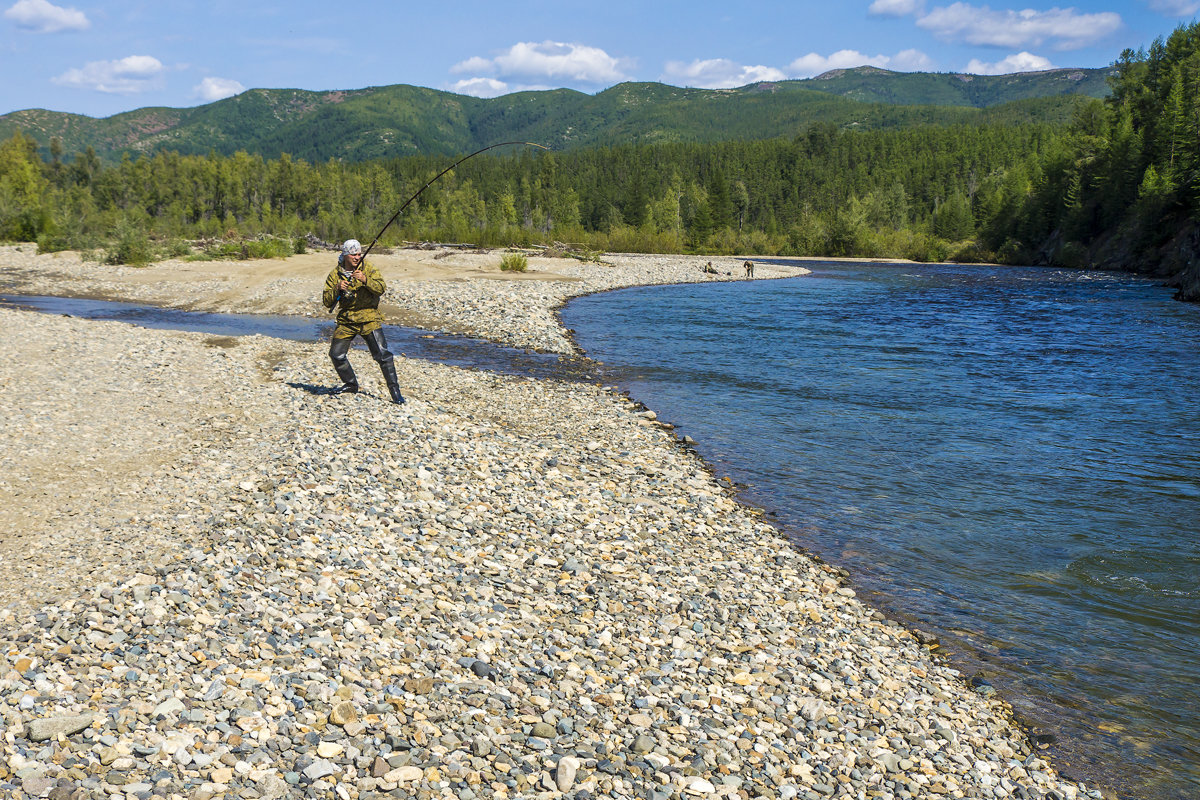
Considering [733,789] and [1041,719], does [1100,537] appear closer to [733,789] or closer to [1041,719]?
[1041,719]

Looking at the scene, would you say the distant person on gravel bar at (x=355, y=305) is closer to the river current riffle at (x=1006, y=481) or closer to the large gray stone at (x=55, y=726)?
the river current riffle at (x=1006, y=481)

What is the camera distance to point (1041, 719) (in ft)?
23.0

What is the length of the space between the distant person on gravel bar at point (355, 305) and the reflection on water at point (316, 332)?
678 centimetres

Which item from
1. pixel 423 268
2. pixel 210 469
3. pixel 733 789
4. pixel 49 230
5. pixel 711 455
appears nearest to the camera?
pixel 733 789

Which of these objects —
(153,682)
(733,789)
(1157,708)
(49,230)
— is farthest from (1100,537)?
(49,230)

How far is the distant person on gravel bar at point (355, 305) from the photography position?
1414 cm

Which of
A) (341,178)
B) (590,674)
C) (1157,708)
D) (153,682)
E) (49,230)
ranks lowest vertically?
(1157,708)

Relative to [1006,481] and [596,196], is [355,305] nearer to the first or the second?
[1006,481]

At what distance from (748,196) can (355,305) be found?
150 m

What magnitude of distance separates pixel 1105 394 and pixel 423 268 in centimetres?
3820

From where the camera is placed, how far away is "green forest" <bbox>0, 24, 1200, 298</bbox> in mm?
68375

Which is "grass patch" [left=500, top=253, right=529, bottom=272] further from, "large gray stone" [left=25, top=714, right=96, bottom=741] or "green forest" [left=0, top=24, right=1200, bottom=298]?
"large gray stone" [left=25, top=714, right=96, bottom=741]

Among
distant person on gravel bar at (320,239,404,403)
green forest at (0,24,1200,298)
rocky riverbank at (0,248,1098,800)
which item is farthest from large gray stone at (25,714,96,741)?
green forest at (0,24,1200,298)

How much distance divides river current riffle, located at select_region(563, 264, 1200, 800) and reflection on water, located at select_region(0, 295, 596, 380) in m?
1.89
